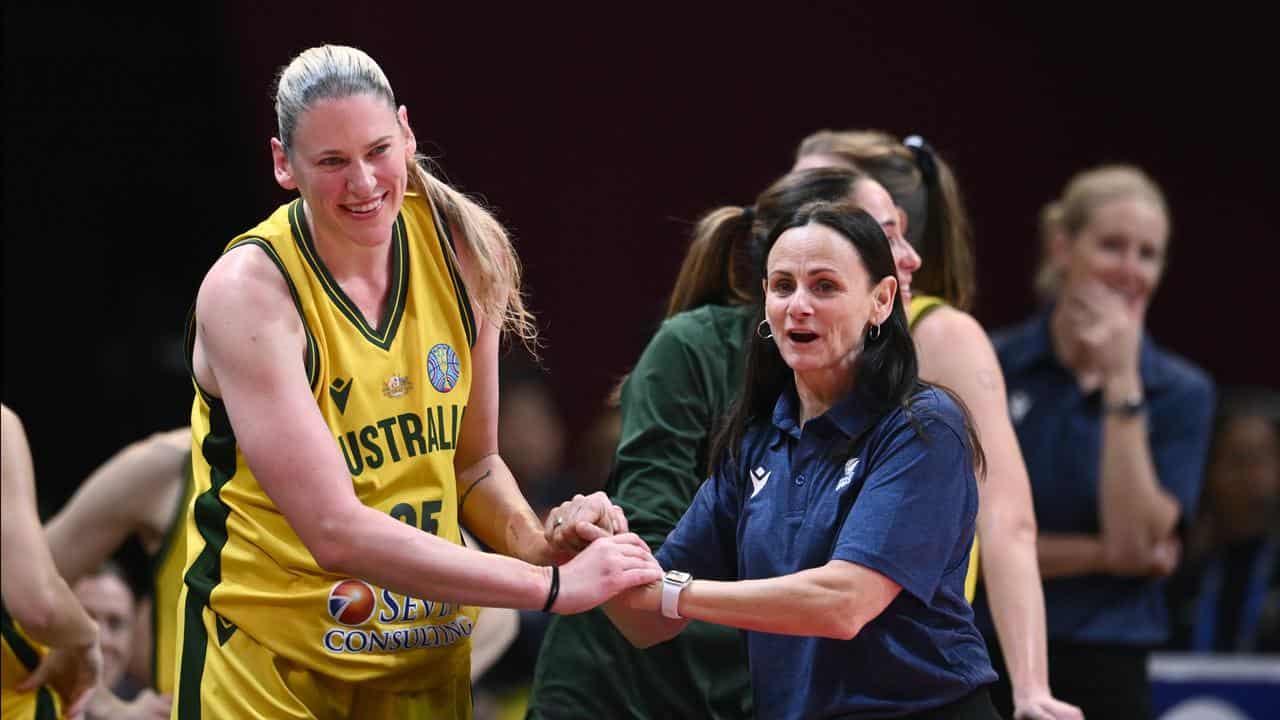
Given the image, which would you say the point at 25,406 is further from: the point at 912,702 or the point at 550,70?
the point at 912,702

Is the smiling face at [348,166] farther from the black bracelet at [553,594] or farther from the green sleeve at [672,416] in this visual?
the green sleeve at [672,416]

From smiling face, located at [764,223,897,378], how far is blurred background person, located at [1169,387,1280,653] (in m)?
3.42

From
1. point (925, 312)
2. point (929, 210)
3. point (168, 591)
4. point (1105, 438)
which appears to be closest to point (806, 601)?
point (925, 312)

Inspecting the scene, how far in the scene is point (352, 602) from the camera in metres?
2.66

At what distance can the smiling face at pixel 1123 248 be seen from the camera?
4781mm

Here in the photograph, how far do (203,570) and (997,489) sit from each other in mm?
1527

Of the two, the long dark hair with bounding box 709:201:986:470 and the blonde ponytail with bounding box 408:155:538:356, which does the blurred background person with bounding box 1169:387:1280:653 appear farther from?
the blonde ponytail with bounding box 408:155:538:356

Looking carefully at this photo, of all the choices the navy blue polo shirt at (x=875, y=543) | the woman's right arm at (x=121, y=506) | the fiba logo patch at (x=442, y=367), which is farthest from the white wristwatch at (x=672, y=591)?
the woman's right arm at (x=121, y=506)

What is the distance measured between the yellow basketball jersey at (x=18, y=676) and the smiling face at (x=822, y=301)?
2.12 m

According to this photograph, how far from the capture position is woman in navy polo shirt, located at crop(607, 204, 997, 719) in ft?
8.25

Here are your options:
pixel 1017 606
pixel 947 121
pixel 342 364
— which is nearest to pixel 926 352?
pixel 1017 606

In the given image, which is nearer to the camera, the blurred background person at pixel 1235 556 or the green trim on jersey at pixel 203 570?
the green trim on jersey at pixel 203 570

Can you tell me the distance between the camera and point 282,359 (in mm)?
2521

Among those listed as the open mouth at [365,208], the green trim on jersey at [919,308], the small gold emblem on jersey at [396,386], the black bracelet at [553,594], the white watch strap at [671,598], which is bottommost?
the white watch strap at [671,598]
